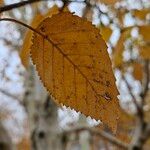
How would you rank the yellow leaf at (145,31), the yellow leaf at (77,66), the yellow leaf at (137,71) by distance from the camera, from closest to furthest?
the yellow leaf at (77,66)
the yellow leaf at (145,31)
the yellow leaf at (137,71)

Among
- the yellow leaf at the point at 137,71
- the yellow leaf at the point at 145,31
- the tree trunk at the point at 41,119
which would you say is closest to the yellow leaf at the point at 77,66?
the yellow leaf at the point at 145,31

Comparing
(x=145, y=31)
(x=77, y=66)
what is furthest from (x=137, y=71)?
(x=77, y=66)

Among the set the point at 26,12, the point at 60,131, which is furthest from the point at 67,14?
the point at 26,12

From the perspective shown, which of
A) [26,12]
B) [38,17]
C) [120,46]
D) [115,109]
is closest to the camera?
[115,109]

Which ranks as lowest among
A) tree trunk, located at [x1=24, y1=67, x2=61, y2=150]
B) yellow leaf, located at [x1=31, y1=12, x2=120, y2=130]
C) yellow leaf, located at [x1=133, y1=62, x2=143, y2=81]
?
yellow leaf, located at [x1=31, y1=12, x2=120, y2=130]

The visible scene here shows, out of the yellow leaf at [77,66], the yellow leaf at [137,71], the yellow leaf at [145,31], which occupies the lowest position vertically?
the yellow leaf at [77,66]

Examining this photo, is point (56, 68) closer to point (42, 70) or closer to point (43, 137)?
point (42, 70)

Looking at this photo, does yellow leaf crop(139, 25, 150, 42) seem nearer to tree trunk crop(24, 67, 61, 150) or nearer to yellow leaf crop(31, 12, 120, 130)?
yellow leaf crop(31, 12, 120, 130)

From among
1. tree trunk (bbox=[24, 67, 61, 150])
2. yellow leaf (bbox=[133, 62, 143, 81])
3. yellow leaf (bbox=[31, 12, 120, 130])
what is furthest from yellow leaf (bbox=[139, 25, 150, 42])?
tree trunk (bbox=[24, 67, 61, 150])

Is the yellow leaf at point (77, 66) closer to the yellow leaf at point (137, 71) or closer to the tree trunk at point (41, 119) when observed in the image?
the yellow leaf at point (137, 71)
